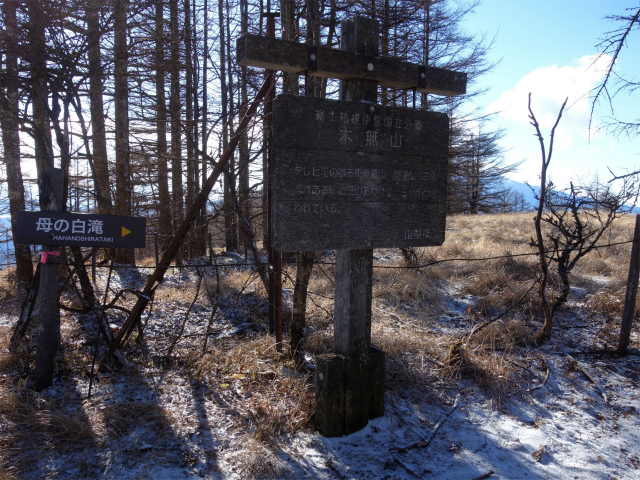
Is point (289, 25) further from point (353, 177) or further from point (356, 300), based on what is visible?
point (356, 300)

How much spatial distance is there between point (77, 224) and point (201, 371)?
1794 mm

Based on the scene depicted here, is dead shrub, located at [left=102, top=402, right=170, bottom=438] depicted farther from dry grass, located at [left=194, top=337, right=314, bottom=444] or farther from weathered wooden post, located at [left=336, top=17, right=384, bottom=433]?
weathered wooden post, located at [left=336, top=17, right=384, bottom=433]

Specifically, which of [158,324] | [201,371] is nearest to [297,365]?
[201,371]

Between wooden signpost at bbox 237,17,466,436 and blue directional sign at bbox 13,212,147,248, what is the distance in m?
1.43

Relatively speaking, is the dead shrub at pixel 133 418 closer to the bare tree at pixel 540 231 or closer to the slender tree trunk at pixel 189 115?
the slender tree trunk at pixel 189 115

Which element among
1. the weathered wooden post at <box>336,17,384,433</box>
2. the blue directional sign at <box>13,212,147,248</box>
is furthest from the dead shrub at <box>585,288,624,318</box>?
the blue directional sign at <box>13,212,147,248</box>

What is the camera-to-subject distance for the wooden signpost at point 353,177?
3049 millimetres

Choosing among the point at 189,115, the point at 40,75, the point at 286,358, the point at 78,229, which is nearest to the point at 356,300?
the point at 286,358

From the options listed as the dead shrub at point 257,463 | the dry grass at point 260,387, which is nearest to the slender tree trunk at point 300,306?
the dry grass at point 260,387

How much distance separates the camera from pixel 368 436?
11.4ft

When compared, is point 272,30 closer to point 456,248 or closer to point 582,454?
point 582,454

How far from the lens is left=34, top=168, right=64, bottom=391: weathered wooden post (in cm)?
379

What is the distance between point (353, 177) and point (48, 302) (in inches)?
113

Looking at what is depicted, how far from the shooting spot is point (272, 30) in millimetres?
4719
